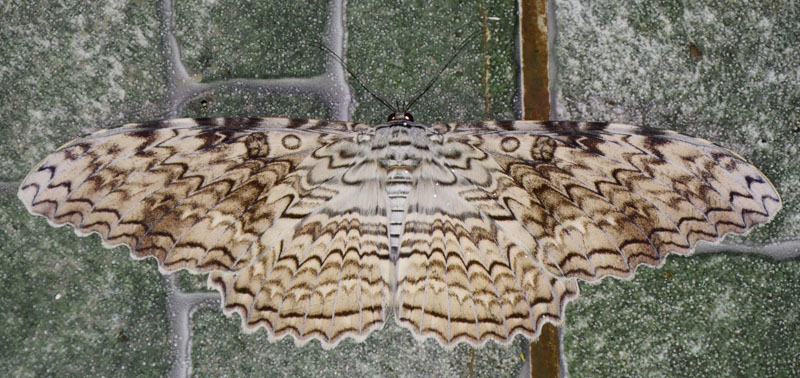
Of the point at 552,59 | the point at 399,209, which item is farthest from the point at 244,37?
the point at 552,59

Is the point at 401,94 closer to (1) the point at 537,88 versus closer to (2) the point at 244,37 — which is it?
(1) the point at 537,88

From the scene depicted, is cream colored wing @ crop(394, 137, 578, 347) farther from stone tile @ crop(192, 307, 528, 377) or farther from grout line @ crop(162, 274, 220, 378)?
grout line @ crop(162, 274, 220, 378)

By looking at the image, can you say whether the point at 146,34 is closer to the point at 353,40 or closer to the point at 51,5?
the point at 51,5

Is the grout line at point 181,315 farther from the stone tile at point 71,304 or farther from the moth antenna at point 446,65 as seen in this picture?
the moth antenna at point 446,65

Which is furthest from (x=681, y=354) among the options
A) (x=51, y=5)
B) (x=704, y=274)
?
(x=51, y=5)

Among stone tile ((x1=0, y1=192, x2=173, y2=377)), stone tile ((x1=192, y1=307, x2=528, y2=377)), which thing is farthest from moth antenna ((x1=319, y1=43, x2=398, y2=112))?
stone tile ((x1=0, y1=192, x2=173, y2=377))

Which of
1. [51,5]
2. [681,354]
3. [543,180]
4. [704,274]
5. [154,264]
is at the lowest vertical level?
[681,354]
